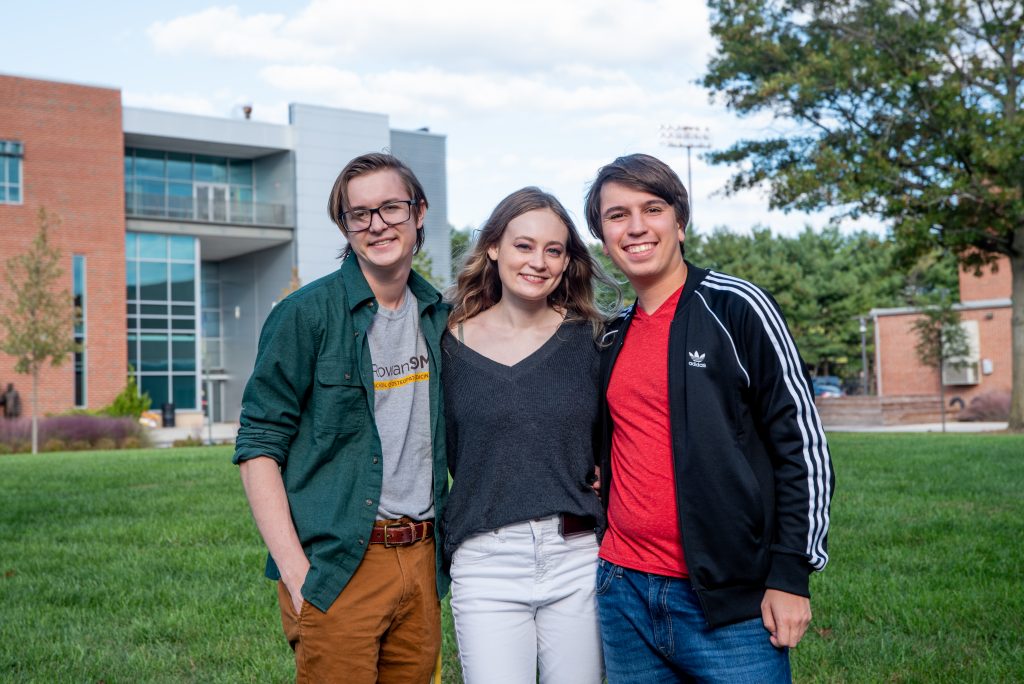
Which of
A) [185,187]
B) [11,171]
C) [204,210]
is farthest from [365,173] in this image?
[185,187]

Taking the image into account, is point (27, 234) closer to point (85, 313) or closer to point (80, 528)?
point (85, 313)

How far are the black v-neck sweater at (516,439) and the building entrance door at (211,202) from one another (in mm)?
41723

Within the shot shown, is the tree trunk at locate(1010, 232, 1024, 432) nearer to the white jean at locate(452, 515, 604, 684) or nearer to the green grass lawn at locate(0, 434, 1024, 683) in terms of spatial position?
the green grass lawn at locate(0, 434, 1024, 683)

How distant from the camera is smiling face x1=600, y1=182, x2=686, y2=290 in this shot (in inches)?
121

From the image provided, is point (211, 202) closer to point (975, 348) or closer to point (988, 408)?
point (975, 348)


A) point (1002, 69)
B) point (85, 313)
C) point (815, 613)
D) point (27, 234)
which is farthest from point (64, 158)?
point (815, 613)

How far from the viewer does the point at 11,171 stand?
38.0 meters

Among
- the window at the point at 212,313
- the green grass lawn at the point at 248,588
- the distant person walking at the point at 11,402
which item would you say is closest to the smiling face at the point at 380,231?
the green grass lawn at the point at 248,588

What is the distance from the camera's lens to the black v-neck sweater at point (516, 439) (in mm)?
3213

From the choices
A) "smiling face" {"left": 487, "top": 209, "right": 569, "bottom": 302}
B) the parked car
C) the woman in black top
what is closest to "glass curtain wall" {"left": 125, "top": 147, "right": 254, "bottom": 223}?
the parked car

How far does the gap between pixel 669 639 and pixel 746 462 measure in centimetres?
58

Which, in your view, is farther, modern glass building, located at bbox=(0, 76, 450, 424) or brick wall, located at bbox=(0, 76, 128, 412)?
modern glass building, located at bbox=(0, 76, 450, 424)

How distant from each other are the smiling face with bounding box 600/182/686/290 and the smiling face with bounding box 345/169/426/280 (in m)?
0.67

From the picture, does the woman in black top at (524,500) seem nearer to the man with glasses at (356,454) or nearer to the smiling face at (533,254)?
the smiling face at (533,254)
